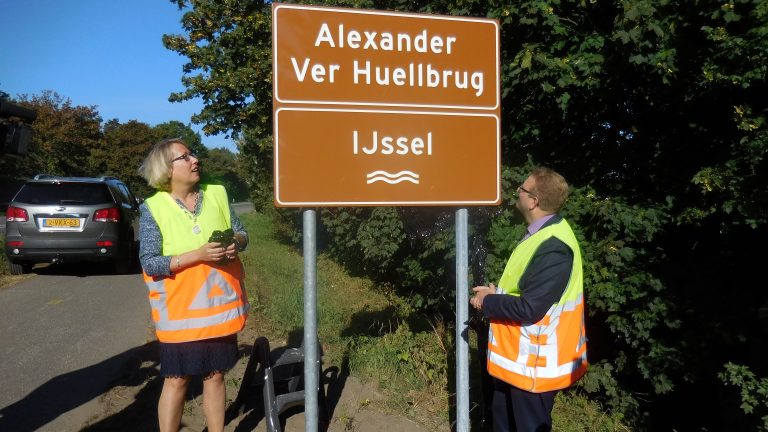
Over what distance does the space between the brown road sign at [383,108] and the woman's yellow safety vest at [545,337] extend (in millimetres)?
347

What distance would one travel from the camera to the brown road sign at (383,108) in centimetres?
239

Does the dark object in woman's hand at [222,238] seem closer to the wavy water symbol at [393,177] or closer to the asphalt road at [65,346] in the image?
the wavy water symbol at [393,177]

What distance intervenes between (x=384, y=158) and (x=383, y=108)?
8.5 inches

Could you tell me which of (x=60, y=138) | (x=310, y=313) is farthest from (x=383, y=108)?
(x=60, y=138)

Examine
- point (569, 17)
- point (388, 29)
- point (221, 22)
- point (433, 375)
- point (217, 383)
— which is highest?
point (221, 22)

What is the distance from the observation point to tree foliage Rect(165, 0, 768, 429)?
3.38 meters

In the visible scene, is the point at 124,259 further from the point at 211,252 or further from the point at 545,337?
the point at 545,337

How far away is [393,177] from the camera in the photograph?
8.28 ft

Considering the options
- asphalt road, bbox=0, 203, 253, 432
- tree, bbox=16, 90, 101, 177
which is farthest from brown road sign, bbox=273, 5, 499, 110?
tree, bbox=16, 90, 101, 177

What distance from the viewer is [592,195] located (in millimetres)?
4047

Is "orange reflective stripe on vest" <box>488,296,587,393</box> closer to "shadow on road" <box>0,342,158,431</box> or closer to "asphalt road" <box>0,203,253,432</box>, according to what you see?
"shadow on road" <box>0,342,158,431</box>

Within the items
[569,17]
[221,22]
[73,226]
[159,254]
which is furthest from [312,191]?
[221,22]

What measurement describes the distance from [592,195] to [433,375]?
5.70 feet

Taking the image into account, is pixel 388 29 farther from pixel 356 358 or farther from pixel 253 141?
pixel 253 141
